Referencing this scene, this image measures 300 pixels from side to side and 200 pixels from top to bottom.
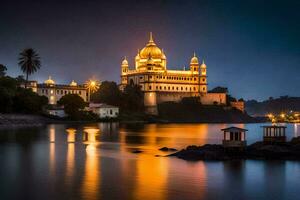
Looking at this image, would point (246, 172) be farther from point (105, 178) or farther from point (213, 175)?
point (105, 178)

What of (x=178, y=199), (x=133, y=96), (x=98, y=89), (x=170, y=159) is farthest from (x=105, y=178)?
(x=98, y=89)

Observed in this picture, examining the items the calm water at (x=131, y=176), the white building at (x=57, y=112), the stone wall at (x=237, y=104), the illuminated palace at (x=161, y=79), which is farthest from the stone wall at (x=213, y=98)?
the calm water at (x=131, y=176)

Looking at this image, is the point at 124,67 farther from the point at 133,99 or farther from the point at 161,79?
the point at 133,99

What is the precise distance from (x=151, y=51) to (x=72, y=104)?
165ft

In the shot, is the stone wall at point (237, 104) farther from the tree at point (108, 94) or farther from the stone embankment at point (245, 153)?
the stone embankment at point (245, 153)

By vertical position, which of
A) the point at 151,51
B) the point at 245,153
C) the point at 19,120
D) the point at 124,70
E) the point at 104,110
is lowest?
the point at 245,153

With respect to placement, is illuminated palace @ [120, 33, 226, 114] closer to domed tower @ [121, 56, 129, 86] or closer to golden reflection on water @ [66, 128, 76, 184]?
domed tower @ [121, 56, 129, 86]

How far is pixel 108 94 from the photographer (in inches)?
5497

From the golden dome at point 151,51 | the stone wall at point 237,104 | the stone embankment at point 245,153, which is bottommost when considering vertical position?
the stone embankment at point 245,153

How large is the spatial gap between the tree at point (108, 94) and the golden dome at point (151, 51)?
60.6ft

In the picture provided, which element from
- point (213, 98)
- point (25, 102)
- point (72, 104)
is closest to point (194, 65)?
point (213, 98)

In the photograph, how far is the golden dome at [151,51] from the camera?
15862 cm

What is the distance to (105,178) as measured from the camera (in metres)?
36.0

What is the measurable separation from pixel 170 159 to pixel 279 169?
9045 mm
